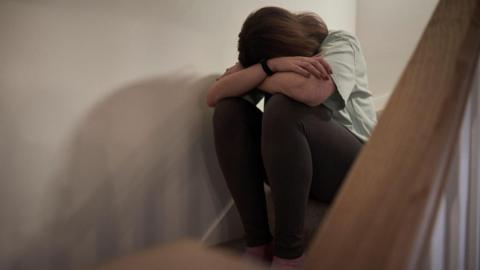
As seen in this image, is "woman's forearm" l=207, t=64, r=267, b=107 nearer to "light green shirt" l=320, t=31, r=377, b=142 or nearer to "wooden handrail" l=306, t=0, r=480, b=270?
"light green shirt" l=320, t=31, r=377, b=142

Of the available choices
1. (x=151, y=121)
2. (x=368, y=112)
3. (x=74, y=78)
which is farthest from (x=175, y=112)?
(x=368, y=112)

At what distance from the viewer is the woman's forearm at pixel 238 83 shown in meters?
1.17

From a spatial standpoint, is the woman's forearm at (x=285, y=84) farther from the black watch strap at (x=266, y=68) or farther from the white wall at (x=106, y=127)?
the white wall at (x=106, y=127)

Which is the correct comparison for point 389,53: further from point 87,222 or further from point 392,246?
point 392,246

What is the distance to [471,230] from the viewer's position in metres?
0.61

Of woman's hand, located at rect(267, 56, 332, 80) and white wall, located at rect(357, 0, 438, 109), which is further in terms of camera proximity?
white wall, located at rect(357, 0, 438, 109)

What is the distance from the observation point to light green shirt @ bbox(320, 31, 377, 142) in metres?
1.13

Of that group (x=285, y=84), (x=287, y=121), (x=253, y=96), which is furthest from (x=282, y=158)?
(x=253, y=96)

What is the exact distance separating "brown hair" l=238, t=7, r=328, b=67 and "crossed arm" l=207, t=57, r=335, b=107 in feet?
0.14

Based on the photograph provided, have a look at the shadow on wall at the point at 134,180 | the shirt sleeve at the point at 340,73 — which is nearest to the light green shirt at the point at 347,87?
the shirt sleeve at the point at 340,73

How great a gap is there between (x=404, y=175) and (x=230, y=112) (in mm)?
794

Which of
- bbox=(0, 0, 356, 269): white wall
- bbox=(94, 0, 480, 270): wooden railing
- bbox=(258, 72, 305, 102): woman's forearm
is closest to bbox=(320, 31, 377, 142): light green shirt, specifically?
bbox=(258, 72, 305, 102): woman's forearm

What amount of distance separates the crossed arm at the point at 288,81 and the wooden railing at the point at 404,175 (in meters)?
0.53

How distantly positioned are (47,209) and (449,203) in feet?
3.03
